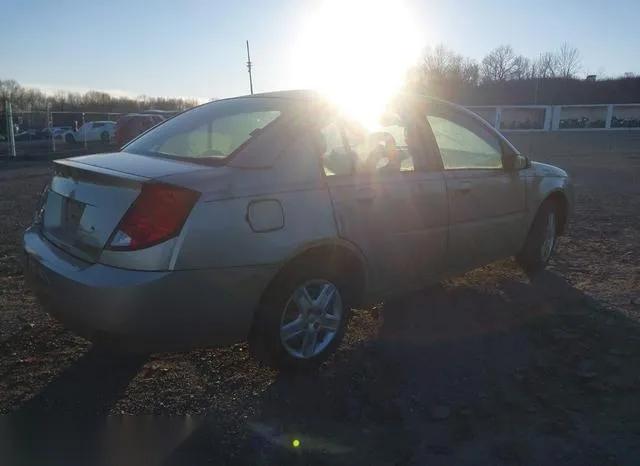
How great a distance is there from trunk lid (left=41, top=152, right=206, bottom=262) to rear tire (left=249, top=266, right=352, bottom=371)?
0.87 metres

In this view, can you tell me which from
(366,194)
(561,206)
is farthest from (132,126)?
(366,194)

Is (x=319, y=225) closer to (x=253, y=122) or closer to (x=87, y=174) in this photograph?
(x=253, y=122)

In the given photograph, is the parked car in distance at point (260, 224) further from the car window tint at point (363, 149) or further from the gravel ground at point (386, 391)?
the gravel ground at point (386, 391)

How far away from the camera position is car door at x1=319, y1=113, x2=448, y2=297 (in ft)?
12.2

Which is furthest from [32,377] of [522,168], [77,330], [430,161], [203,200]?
[522,168]

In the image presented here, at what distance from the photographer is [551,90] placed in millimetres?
70312

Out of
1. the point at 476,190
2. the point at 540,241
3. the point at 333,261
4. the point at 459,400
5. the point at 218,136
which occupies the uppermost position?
the point at 218,136

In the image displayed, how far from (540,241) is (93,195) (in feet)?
13.7

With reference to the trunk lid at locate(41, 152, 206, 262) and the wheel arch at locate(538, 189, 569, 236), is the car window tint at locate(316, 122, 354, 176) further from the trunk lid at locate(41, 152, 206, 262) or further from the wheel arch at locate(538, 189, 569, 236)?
the wheel arch at locate(538, 189, 569, 236)

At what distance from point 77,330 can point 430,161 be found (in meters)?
2.61

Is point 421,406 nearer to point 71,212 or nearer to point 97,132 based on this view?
point 71,212

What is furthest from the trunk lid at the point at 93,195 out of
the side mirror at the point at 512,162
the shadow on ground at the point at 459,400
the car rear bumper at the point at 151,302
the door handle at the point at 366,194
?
the side mirror at the point at 512,162

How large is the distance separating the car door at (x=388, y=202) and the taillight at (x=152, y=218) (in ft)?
3.26

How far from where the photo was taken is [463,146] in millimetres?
4797
